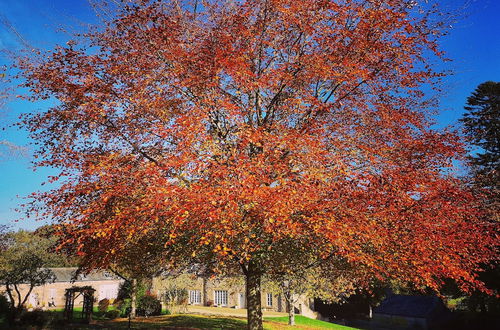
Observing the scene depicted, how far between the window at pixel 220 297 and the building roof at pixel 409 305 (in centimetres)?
2031

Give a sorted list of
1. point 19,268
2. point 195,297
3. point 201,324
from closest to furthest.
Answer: point 201,324
point 19,268
point 195,297

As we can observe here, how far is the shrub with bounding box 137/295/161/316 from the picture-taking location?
33.1m

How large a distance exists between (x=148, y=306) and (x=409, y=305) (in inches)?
1228

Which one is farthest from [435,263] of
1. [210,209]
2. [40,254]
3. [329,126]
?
[40,254]

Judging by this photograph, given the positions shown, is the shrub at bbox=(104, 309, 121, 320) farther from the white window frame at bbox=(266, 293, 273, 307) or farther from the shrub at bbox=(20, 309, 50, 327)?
the white window frame at bbox=(266, 293, 273, 307)

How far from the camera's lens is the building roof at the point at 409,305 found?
4075 centimetres

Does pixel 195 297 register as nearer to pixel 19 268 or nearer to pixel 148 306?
pixel 148 306

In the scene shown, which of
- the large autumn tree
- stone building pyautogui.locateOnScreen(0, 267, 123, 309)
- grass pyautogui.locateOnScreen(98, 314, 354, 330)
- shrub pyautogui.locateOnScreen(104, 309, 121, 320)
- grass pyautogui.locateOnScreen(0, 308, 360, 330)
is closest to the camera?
the large autumn tree

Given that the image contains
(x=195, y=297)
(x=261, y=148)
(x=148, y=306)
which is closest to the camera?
(x=261, y=148)

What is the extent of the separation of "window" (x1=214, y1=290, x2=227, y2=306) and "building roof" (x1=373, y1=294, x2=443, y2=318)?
799 inches

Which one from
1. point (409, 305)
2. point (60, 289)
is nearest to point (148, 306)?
point (60, 289)

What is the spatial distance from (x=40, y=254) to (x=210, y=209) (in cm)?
2844

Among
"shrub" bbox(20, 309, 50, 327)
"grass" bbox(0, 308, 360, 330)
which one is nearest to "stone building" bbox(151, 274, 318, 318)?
"grass" bbox(0, 308, 360, 330)

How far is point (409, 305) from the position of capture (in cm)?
4303
